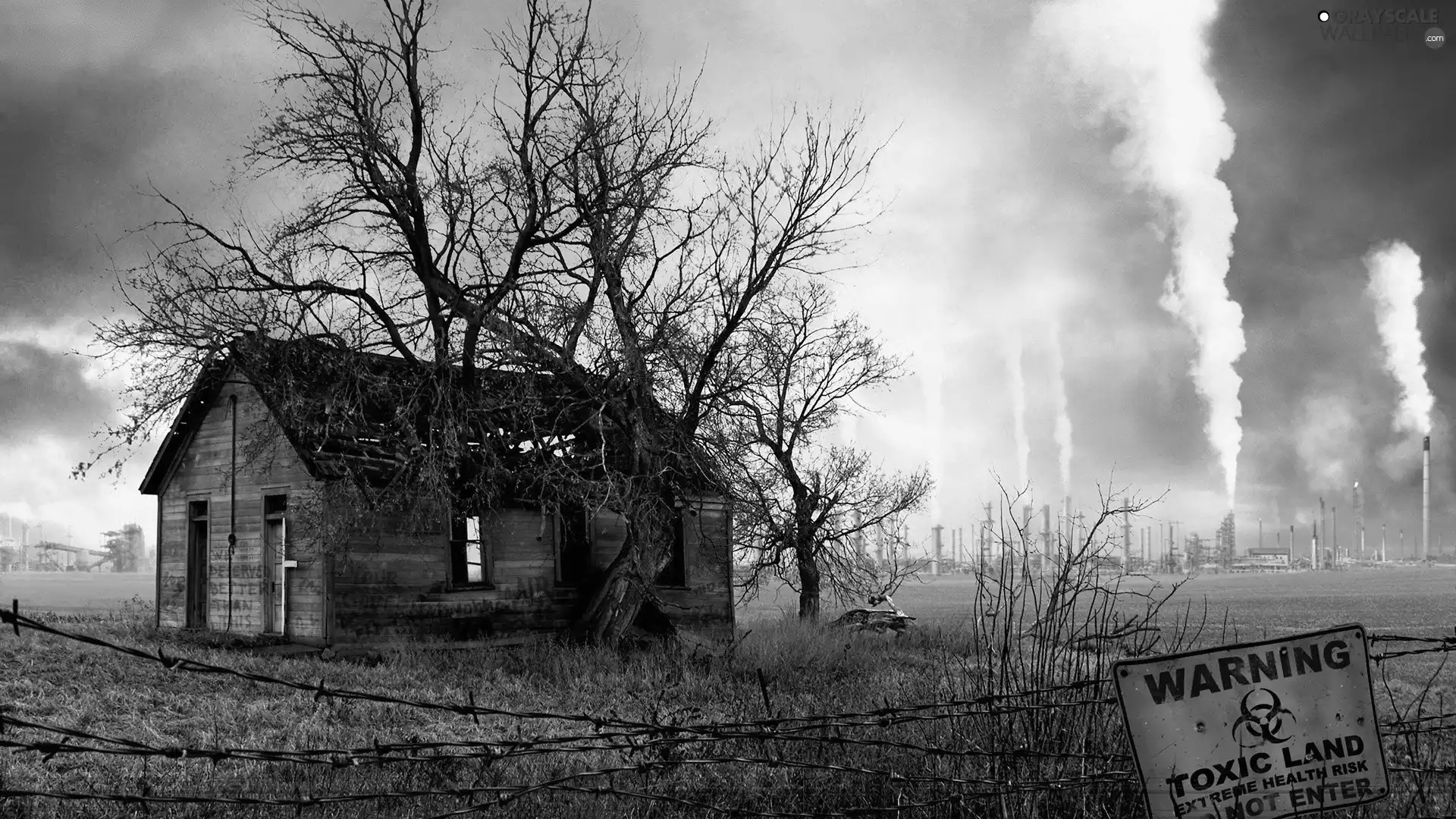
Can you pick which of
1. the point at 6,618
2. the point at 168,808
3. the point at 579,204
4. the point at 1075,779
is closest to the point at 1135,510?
the point at 1075,779

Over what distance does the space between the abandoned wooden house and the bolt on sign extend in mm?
16547

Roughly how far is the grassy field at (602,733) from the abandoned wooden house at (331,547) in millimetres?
1140

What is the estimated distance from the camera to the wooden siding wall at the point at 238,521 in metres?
20.6

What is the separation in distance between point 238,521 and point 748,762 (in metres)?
20.2

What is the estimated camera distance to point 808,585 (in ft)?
104

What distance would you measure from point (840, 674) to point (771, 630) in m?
9.02

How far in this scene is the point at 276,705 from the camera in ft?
47.6

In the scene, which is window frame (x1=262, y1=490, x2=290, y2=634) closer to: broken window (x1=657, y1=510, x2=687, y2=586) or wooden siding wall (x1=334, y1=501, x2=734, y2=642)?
wooden siding wall (x1=334, y1=501, x2=734, y2=642)

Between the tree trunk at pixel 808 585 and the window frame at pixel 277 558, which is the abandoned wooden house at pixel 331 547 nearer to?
the window frame at pixel 277 558

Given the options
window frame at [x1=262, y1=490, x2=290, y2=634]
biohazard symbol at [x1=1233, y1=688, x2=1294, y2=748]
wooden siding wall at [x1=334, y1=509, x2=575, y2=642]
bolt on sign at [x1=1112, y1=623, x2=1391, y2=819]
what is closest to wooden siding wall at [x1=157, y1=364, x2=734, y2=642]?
wooden siding wall at [x1=334, y1=509, x2=575, y2=642]

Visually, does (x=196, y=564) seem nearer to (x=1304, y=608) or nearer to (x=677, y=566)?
(x=677, y=566)

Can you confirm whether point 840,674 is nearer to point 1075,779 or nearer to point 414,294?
point 414,294

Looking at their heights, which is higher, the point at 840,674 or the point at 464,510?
the point at 464,510

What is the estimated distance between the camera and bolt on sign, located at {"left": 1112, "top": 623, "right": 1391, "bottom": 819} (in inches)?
165
